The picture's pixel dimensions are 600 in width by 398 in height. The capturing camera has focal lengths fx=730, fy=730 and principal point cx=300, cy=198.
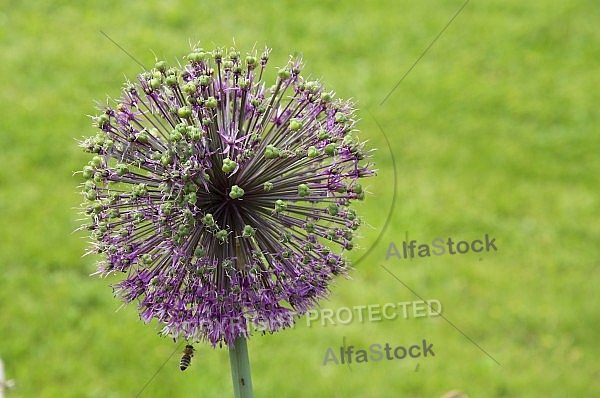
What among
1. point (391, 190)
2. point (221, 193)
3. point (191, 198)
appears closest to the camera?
point (191, 198)

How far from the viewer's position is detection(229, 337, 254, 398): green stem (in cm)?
145

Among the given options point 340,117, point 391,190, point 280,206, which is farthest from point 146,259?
point 391,190

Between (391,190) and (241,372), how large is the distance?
3325mm

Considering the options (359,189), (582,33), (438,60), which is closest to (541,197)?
(438,60)

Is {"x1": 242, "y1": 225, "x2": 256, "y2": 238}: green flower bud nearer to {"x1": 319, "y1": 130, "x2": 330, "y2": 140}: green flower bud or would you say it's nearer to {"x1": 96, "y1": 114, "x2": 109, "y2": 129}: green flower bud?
{"x1": 319, "y1": 130, "x2": 330, "y2": 140}: green flower bud

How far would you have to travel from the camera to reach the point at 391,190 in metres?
4.68

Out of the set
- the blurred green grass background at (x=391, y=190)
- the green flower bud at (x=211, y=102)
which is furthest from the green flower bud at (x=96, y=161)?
the blurred green grass background at (x=391, y=190)

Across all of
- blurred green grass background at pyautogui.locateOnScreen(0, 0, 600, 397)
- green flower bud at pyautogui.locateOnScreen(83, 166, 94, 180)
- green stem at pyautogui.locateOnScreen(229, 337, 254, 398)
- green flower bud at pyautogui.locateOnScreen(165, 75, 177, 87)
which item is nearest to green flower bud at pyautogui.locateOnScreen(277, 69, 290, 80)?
green flower bud at pyautogui.locateOnScreen(165, 75, 177, 87)

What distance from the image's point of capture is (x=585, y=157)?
16.7 feet

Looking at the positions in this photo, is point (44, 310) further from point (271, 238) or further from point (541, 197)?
point (541, 197)

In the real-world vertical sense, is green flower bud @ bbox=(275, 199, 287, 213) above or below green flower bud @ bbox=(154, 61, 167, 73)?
below

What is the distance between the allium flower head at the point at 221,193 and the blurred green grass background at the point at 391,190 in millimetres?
1877

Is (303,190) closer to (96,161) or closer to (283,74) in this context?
(283,74)

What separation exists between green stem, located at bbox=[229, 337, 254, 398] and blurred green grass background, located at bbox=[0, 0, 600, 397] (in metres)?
2.13
